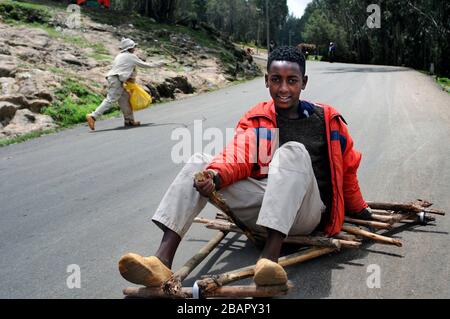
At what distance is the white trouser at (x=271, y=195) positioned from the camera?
2975 mm

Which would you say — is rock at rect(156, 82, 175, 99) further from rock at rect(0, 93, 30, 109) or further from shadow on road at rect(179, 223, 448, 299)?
shadow on road at rect(179, 223, 448, 299)

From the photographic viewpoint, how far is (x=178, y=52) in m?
21.2

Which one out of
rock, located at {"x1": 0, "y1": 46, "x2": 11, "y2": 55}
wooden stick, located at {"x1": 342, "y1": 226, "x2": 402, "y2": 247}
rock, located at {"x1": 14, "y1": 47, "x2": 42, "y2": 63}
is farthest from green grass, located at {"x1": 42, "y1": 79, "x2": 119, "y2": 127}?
wooden stick, located at {"x1": 342, "y1": 226, "x2": 402, "y2": 247}

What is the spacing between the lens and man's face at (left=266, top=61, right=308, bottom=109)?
348cm

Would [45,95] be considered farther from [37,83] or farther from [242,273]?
[242,273]

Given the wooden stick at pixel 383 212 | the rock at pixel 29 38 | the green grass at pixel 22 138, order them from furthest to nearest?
the rock at pixel 29 38 → the green grass at pixel 22 138 → the wooden stick at pixel 383 212

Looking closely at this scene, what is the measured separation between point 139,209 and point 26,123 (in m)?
6.74

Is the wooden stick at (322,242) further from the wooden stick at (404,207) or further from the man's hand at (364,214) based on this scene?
the wooden stick at (404,207)

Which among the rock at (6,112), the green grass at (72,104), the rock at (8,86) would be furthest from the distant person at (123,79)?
the rock at (8,86)

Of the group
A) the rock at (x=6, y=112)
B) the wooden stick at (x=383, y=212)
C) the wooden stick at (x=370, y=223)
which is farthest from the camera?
the rock at (x=6, y=112)

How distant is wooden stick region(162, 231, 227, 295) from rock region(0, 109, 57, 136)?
25.2 feet

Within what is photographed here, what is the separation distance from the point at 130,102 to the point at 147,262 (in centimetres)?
863

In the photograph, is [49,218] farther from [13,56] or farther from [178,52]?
[178,52]
